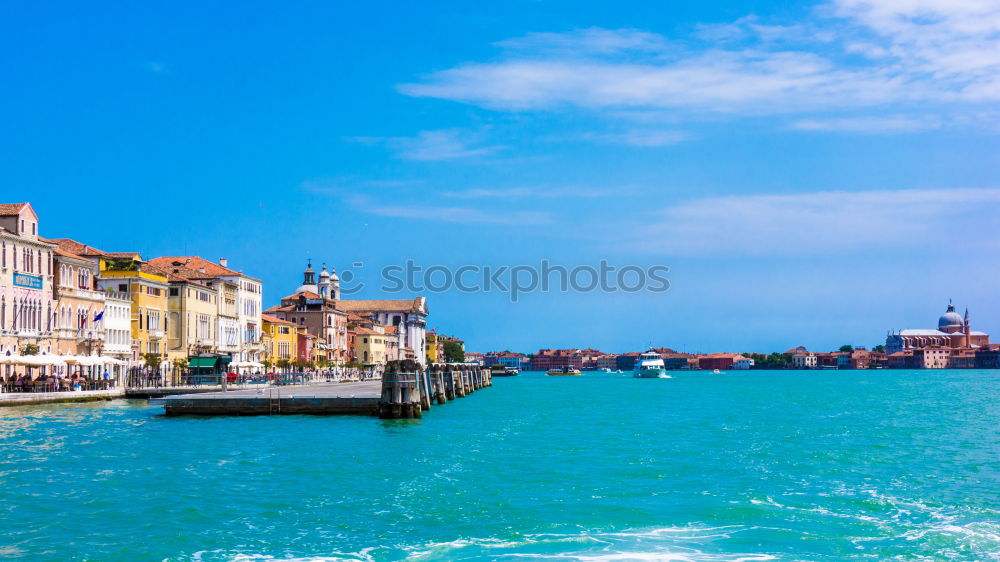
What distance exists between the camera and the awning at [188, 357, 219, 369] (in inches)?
2490

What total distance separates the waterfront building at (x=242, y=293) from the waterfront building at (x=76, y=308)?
747 inches

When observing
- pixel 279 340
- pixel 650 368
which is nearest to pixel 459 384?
pixel 279 340

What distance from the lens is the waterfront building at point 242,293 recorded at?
258 feet

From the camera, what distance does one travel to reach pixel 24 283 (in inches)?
1941

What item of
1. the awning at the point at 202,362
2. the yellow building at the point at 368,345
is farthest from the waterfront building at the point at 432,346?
the awning at the point at 202,362

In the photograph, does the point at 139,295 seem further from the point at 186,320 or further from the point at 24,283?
the point at 24,283

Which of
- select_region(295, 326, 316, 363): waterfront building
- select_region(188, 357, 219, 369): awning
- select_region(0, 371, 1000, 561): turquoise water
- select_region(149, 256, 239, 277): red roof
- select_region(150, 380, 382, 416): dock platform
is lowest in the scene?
select_region(0, 371, 1000, 561): turquoise water

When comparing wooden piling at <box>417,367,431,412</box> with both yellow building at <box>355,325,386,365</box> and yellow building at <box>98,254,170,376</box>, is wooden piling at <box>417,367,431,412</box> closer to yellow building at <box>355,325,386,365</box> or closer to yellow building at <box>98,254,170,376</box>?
yellow building at <box>98,254,170,376</box>

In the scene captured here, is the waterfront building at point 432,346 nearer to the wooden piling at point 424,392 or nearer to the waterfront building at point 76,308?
the waterfront building at point 76,308

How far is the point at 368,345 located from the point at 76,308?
7897 cm

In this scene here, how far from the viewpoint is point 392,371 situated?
37.7 meters

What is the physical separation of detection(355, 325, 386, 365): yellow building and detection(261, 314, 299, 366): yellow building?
96.5 feet

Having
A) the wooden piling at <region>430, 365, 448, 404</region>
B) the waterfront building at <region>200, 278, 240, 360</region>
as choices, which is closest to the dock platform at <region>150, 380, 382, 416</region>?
the wooden piling at <region>430, 365, 448, 404</region>

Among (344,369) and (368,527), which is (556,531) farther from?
(344,369)
